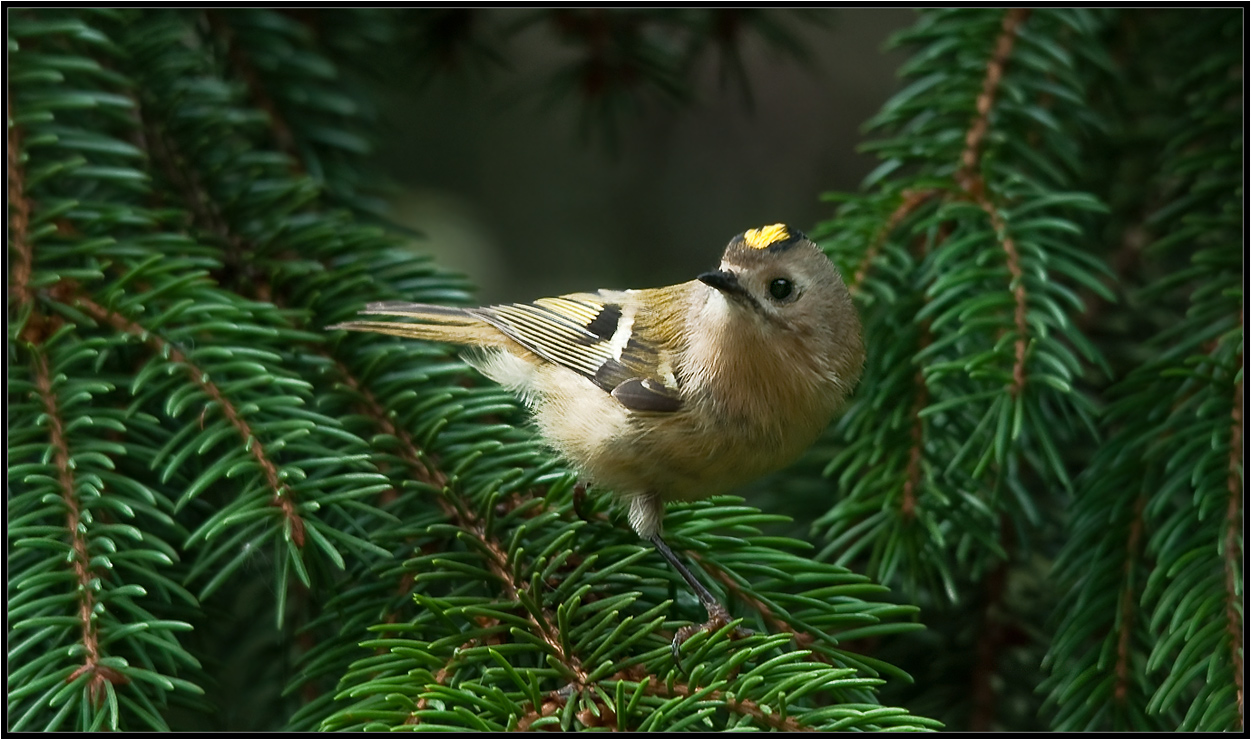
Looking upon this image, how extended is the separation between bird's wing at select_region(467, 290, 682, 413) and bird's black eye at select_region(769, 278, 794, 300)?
Result: 26 cm

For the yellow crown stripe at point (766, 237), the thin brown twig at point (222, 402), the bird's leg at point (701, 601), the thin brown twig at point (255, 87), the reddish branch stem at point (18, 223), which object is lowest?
the bird's leg at point (701, 601)

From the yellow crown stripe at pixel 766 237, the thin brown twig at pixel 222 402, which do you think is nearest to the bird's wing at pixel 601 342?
the yellow crown stripe at pixel 766 237

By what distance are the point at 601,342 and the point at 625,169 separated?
191 centimetres

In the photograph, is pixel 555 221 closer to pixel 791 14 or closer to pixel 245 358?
pixel 791 14

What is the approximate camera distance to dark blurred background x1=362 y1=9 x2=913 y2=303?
3.68 meters

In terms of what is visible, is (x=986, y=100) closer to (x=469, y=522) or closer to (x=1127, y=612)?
(x=1127, y=612)

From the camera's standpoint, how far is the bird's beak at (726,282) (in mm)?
1790

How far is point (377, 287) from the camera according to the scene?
2.09 m

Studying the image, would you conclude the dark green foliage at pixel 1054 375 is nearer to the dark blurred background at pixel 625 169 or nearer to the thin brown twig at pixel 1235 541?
the thin brown twig at pixel 1235 541

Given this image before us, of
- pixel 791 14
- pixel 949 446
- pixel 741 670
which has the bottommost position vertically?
pixel 741 670

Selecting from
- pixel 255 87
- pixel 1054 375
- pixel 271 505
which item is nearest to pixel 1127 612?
pixel 1054 375

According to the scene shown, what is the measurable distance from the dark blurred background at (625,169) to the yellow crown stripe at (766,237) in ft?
5.16

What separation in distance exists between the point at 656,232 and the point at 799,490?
1.79 metres

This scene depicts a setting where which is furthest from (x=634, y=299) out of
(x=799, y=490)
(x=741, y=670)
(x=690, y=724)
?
(x=690, y=724)
